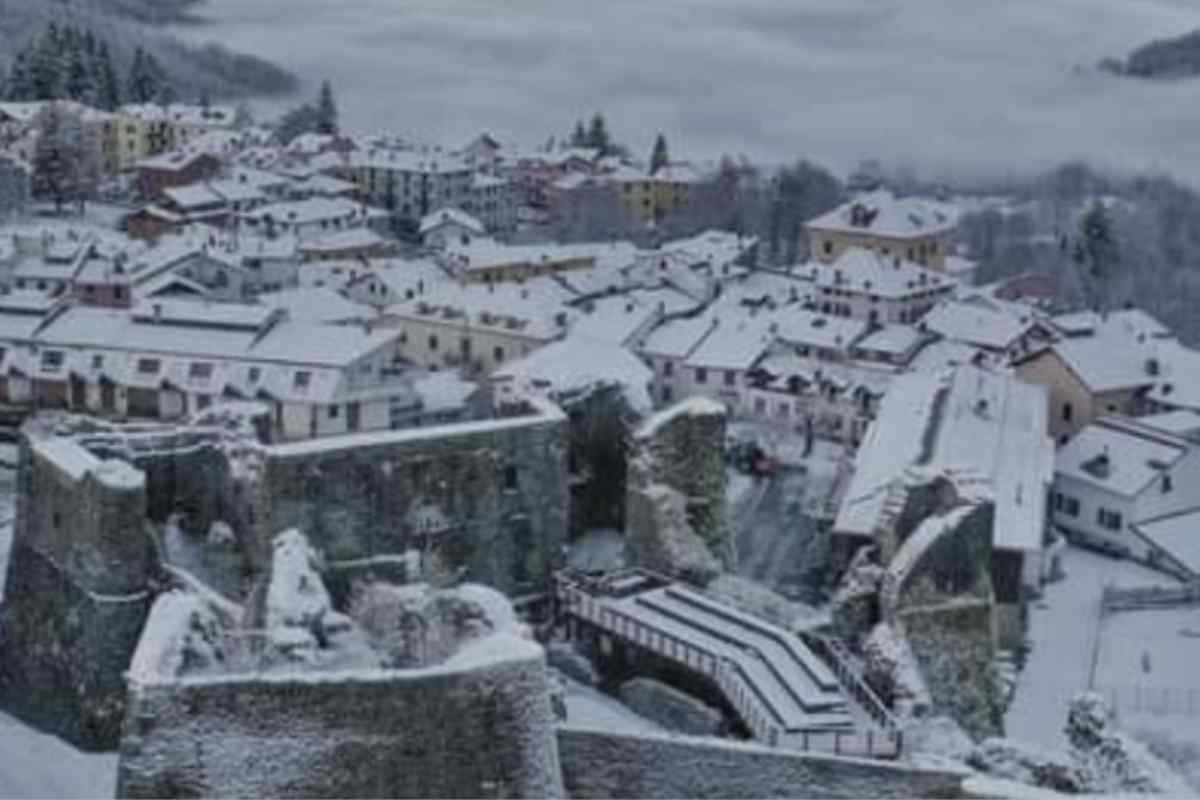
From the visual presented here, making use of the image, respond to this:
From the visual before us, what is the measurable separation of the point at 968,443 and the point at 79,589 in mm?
34484

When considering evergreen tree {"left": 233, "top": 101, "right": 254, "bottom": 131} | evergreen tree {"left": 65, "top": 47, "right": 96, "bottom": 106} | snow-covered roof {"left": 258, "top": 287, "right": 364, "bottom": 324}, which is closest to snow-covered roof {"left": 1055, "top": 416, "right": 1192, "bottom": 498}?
snow-covered roof {"left": 258, "top": 287, "right": 364, "bottom": 324}

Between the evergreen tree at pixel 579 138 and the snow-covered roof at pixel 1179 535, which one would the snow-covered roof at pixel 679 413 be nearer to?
the snow-covered roof at pixel 1179 535

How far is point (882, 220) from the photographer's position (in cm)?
10200

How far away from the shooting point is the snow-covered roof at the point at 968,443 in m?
50.8

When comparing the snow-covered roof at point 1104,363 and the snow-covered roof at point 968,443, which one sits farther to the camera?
the snow-covered roof at point 1104,363

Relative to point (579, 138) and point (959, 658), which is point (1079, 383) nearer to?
point (959, 658)

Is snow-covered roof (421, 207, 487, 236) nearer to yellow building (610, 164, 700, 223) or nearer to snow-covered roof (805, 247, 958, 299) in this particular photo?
yellow building (610, 164, 700, 223)

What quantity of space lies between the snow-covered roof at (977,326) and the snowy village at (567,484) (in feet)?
0.95

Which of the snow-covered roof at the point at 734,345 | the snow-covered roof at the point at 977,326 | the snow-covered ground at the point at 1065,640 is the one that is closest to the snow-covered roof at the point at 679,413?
the snow-covered ground at the point at 1065,640

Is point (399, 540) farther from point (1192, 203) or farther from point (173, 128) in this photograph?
point (1192, 203)

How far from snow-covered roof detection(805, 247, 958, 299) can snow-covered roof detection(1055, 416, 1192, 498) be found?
20378 millimetres

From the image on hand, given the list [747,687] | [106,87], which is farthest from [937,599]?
[106,87]

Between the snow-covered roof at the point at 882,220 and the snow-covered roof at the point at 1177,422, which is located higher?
the snow-covered roof at the point at 882,220

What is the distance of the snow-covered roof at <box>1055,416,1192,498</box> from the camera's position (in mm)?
60781
